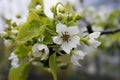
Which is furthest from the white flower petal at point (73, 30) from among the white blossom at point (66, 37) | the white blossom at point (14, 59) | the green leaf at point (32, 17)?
the white blossom at point (14, 59)

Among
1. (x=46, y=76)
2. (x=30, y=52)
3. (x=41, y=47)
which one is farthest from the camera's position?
(x=46, y=76)

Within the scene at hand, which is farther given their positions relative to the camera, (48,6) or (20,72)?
(20,72)

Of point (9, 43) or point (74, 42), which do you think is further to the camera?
point (9, 43)

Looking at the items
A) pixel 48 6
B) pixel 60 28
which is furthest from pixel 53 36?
pixel 48 6

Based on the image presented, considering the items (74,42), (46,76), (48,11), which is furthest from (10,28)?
(46,76)

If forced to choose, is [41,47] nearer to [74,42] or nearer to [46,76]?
[74,42]

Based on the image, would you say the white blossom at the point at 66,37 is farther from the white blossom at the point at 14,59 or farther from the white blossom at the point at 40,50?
the white blossom at the point at 14,59

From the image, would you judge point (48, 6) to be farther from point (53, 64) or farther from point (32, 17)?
point (53, 64)
